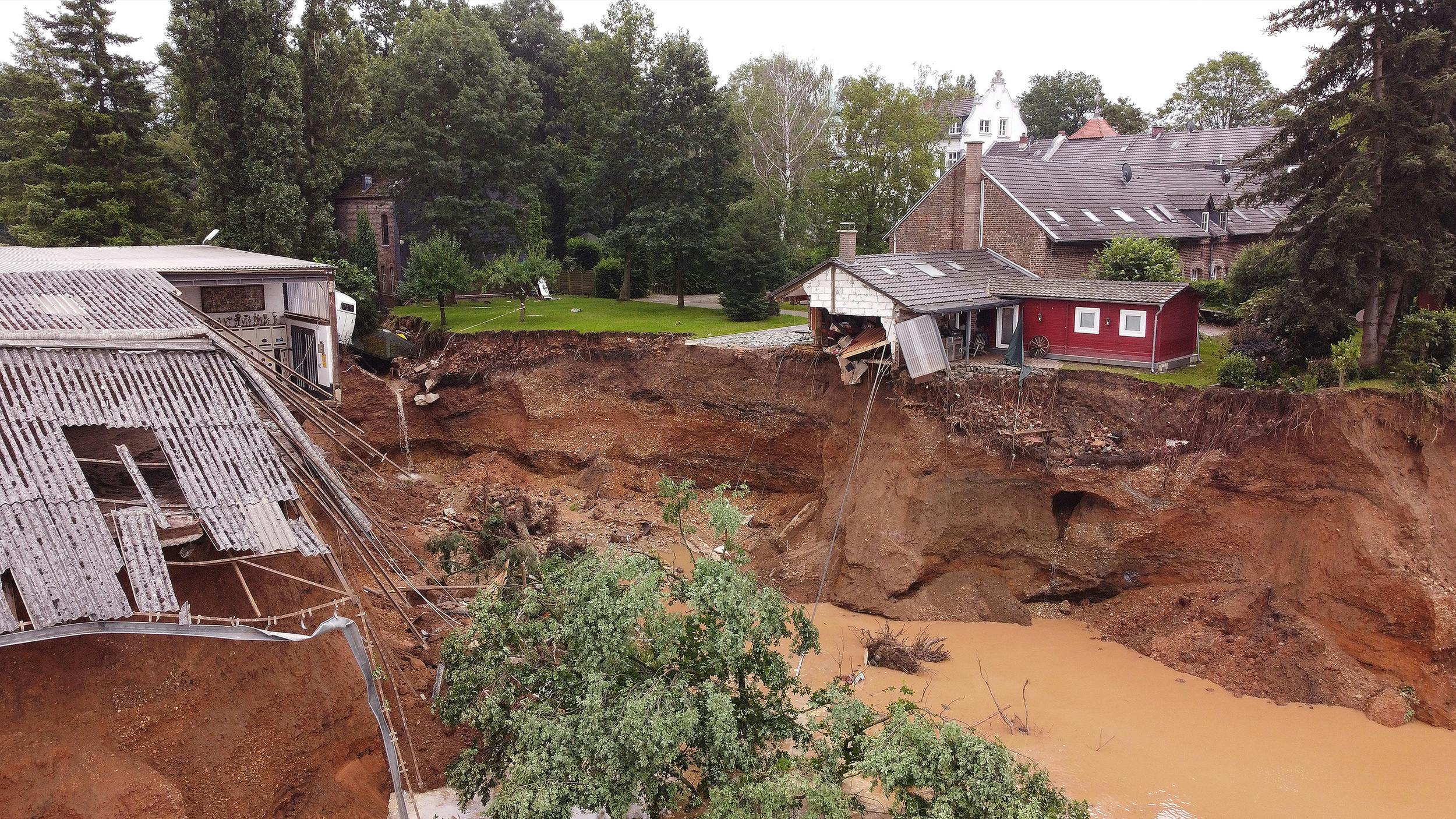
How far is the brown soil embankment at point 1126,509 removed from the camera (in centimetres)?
2028

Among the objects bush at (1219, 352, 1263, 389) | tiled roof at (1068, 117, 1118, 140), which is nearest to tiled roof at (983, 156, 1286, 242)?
bush at (1219, 352, 1263, 389)

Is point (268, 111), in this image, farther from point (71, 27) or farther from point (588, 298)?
point (588, 298)

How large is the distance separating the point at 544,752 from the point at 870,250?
33.0 metres

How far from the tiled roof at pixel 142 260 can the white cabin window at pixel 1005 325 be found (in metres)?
18.7

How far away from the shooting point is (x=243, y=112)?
33281mm

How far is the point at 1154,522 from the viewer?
22781 mm

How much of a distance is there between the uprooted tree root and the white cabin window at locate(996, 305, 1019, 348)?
1011 centimetres

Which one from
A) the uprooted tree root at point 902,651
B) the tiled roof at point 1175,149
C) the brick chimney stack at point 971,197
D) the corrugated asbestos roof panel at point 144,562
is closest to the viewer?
the corrugated asbestos roof panel at point 144,562

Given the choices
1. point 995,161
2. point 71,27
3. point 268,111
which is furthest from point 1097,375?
point 71,27

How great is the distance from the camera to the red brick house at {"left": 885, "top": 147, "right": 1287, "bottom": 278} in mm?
31109

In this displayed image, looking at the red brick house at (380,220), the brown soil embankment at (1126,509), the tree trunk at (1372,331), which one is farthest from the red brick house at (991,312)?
the red brick house at (380,220)

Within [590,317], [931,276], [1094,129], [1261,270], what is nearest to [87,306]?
[931,276]

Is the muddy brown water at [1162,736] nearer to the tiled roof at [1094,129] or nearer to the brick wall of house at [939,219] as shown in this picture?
the brick wall of house at [939,219]

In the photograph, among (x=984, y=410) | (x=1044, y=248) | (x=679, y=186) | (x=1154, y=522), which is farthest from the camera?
(x=679, y=186)
